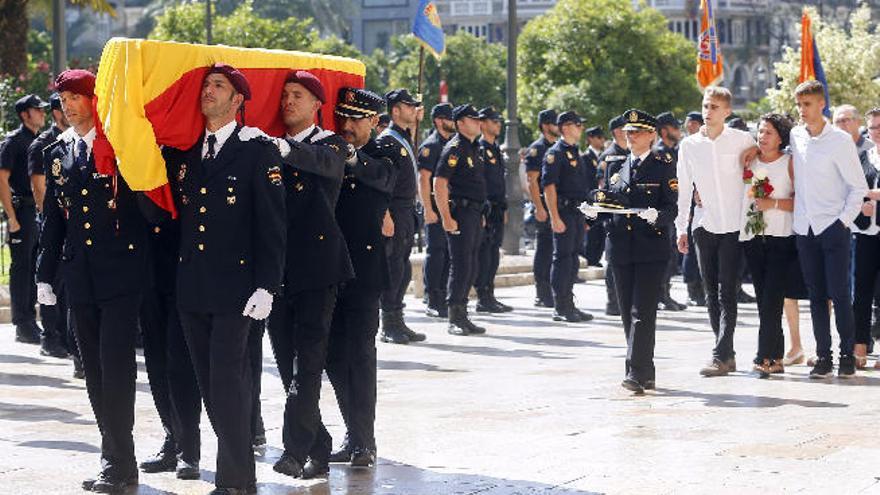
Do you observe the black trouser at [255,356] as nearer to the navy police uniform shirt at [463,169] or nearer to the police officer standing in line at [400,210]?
the police officer standing in line at [400,210]

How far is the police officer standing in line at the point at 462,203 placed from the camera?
16.5 metres

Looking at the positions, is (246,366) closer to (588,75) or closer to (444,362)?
(444,362)

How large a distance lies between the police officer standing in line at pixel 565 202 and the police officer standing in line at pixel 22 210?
5.39m

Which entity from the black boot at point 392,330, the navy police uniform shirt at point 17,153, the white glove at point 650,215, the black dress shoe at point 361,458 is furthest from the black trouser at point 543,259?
the black dress shoe at point 361,458

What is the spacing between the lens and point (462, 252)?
16.8 m

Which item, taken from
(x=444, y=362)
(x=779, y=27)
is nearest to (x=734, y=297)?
(x=444, y=362)

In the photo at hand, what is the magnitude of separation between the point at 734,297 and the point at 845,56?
52466 mm

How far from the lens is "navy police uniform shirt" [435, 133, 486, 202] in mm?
16484

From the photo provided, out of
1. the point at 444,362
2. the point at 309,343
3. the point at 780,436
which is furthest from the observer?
the point at 444,362

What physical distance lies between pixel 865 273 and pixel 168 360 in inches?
252

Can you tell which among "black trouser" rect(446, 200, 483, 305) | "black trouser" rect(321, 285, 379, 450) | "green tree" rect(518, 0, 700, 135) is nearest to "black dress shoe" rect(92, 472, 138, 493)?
"black trouser" rect(321, 285, 379, 450)

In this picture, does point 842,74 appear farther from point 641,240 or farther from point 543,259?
point 641,240

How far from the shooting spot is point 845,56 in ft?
208

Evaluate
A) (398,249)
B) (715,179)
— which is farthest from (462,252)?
(398,249)
